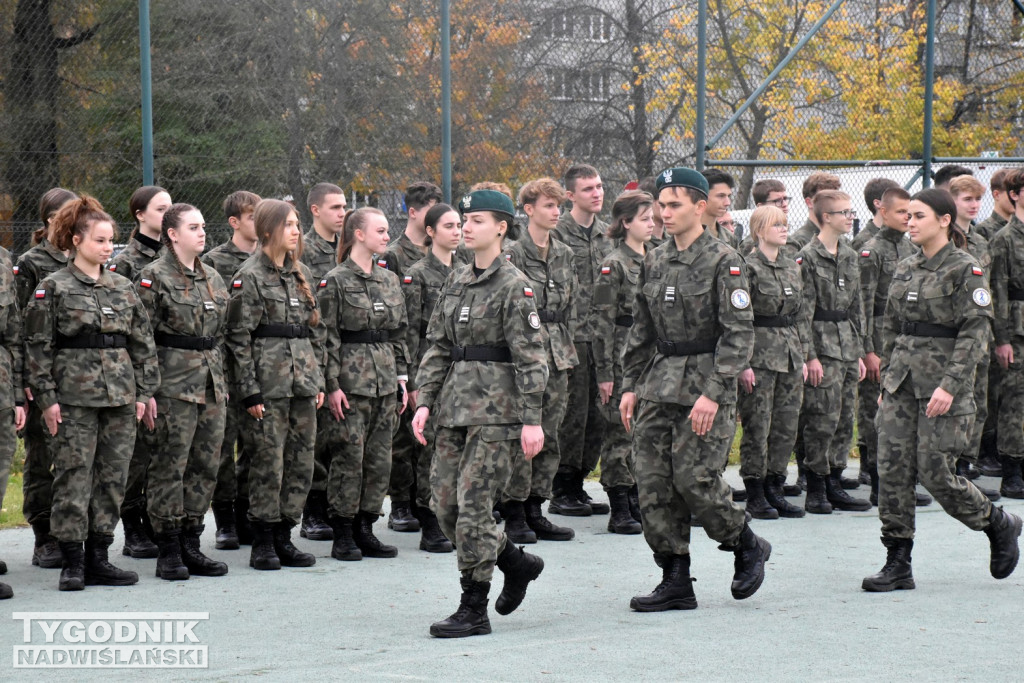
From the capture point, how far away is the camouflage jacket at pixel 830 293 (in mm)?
9242

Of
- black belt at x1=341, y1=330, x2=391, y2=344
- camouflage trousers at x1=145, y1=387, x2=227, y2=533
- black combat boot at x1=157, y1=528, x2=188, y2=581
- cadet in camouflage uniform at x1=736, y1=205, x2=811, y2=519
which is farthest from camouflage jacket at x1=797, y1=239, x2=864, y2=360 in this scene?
black combat boot at x1=157, y1=528, x2=188, y2=581

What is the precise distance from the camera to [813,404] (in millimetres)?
9312

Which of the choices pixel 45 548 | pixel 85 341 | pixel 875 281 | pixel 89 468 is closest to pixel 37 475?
pixel 45 548

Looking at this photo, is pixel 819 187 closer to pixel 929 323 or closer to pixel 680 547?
pixel 929 323

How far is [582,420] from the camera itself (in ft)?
29.7

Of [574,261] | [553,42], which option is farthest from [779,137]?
[574,261]

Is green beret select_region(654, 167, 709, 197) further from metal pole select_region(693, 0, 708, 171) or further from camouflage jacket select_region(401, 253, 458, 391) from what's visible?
metal pole select_region(693, 0, 708, 171)

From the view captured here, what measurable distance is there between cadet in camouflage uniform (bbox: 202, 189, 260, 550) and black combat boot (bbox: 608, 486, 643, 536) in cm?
225

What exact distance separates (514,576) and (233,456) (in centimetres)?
257

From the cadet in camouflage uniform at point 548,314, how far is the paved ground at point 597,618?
0.33 m

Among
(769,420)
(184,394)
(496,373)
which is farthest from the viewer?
(769,420)

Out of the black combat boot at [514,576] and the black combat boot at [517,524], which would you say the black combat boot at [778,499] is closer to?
the black combat boot at [517,524]

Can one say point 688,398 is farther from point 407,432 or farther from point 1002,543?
point 407,432

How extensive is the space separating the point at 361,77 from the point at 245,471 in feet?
12.0
